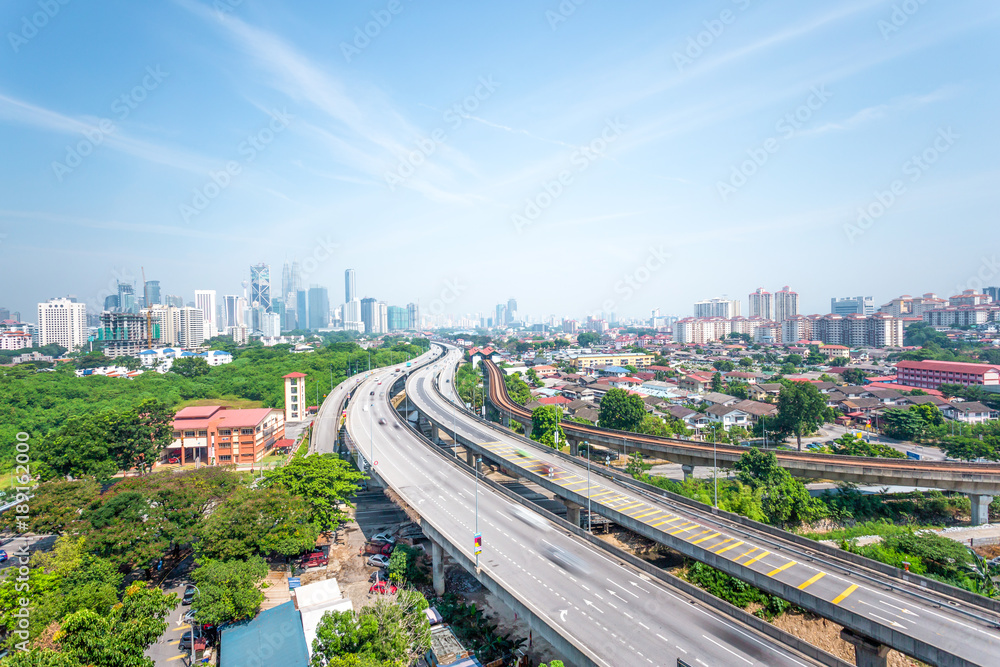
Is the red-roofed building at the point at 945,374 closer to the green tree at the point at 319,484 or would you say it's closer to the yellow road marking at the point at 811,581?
the yellow road marking at the point at 811,581

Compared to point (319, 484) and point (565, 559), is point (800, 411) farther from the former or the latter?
point (319, 484)

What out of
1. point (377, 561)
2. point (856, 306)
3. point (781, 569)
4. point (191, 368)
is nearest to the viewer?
point (781, 569)

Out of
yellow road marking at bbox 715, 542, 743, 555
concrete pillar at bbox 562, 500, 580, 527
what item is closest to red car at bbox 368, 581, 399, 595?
concrete pillar at bbox 562, 500, 580, 527

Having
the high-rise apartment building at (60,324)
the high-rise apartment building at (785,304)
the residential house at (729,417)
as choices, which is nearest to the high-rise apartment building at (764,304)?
the high-rise apartment building at (785,304)

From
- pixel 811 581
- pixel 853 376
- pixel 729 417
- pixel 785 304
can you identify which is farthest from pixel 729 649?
pixel 785 304

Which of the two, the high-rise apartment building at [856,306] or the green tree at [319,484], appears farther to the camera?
the high-rise apartment building at [856,306]

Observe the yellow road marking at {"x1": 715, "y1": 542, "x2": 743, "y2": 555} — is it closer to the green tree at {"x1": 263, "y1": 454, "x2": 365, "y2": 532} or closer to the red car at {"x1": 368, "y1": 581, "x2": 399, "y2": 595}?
the red car at {"x1": 368, "y1": 581, "x2": 399, "y2": 595}

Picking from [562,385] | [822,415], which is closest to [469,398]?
[562,385]
